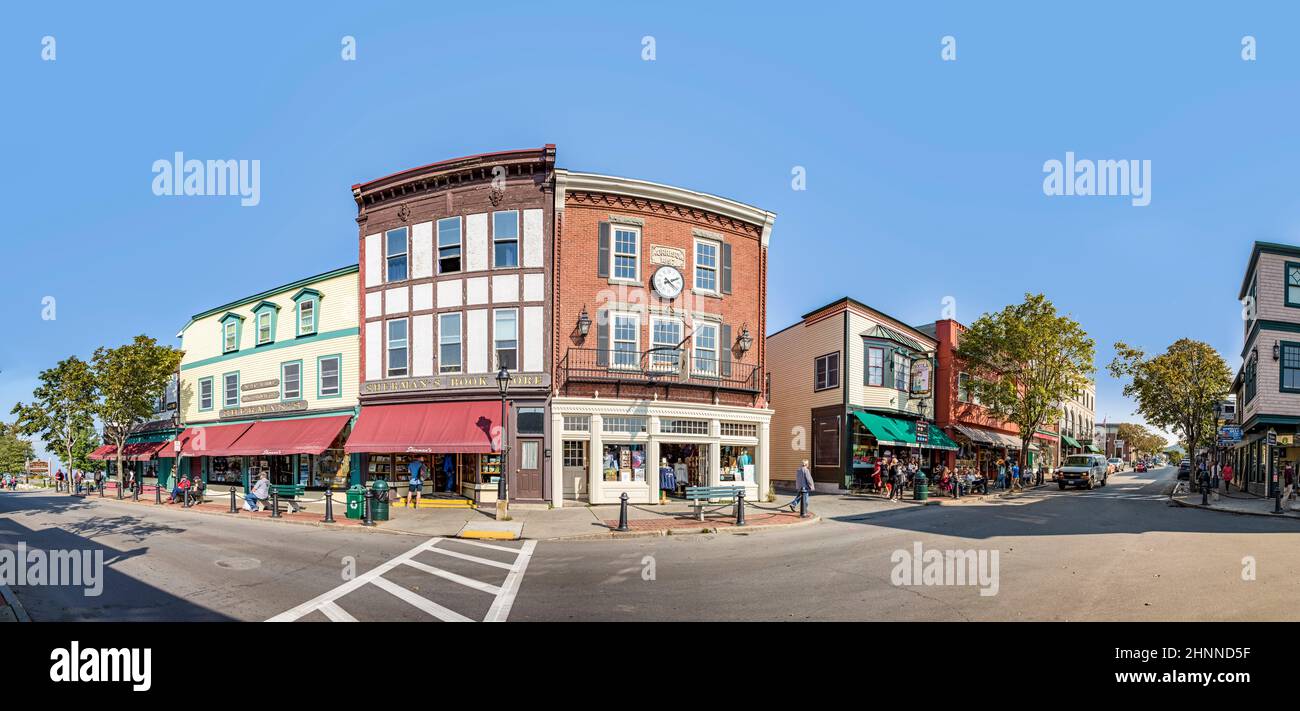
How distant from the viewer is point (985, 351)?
1426 inches

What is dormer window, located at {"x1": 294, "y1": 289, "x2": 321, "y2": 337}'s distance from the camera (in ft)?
88.6

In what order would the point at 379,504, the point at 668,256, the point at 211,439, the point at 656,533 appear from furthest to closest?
the point at 211,439
the point at 668,256
the point at 379,504
the point at 656,533

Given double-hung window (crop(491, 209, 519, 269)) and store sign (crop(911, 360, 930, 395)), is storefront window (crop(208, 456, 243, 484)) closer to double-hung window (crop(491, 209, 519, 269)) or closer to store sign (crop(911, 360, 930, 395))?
double-hung window (crop(491, 209, 519, 269))

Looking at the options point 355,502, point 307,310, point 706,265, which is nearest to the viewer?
point 355,502

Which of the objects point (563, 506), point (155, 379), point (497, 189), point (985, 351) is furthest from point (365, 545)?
point (985, 351)

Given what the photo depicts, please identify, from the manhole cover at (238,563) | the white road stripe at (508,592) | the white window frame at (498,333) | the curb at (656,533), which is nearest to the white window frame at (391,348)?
the white window frame at (498,333)

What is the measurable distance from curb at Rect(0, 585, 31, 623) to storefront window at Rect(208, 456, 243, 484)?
2445 cm

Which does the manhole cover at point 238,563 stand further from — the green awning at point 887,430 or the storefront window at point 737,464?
the green awning at point 887,430

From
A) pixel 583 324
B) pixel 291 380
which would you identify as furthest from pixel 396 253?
pixel 583 324

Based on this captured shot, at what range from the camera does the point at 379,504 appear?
18141mm

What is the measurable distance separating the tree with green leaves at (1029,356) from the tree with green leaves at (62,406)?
5323cm

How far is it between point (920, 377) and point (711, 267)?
1712cm

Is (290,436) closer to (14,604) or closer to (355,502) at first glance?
(355,502)

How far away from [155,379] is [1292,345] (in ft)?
201
